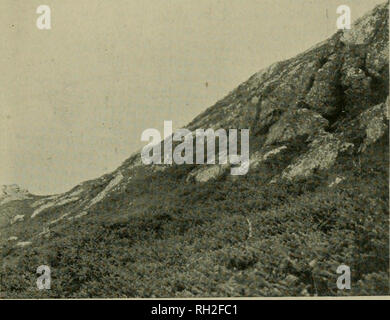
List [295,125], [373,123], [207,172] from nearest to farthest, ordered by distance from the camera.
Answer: [373,123] → [295,125] → [207,172]

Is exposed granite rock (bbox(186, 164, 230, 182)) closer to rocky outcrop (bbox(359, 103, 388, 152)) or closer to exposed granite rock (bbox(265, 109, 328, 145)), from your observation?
exposed granite rock (bbox(265, 109, 328, 145))

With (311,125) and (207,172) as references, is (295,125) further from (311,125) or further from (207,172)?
(207,172)

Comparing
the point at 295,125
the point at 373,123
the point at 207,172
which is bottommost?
the point at 207,172

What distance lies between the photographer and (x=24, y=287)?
1397cm

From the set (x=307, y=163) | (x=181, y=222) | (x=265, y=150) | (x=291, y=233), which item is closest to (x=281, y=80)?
(x=265, y=150)

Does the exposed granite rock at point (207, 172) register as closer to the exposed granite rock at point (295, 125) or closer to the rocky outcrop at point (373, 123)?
the exposed granite rock at point (295, 125)

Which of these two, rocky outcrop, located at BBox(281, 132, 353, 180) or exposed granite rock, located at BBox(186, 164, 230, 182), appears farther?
exposed granite rock, located at BBox(186, 164, 230, 182)

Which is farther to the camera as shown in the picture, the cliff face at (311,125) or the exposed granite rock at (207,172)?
the exposed granite rock at (207,172)

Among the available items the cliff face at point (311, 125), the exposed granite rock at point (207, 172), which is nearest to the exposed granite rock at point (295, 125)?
the cliff face at point (311, 125)

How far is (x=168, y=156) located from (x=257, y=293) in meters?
17.2

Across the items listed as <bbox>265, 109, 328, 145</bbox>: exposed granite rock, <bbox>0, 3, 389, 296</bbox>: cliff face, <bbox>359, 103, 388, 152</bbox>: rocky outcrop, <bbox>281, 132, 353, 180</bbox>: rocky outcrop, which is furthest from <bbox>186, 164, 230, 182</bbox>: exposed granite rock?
<bbox>359, 103, 388, 152</bbox>: rocky outcrop

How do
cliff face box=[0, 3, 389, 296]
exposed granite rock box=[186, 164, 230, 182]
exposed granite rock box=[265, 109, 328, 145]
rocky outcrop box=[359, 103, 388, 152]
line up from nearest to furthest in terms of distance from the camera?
1. rocky outcrop box=[359, 103, 388, 152]
2. cliff face box=[0, 3, 389, 296]
3. exposed granite rock box=[265, 109, 328, 145]
4. exposed granite rock box=[186, 164, 230, 182]

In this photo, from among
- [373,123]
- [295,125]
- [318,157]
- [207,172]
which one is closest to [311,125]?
[295,125]

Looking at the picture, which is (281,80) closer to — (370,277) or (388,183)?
(388,183)
